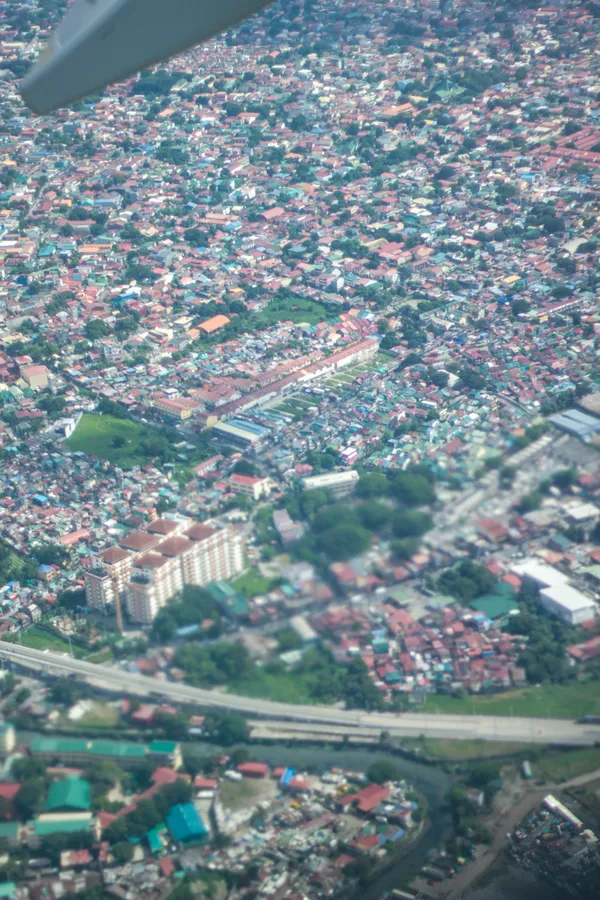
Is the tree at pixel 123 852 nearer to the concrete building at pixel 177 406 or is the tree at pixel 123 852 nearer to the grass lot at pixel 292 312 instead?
the concrete building at pixel 177 406

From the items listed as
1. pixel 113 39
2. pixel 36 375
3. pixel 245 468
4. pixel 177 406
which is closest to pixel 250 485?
pixel 245 468

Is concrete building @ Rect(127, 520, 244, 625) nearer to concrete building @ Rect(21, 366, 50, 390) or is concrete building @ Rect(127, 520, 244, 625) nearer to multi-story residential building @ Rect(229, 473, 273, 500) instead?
multi-story residential building @ Rect(229, 473, 273, 500)

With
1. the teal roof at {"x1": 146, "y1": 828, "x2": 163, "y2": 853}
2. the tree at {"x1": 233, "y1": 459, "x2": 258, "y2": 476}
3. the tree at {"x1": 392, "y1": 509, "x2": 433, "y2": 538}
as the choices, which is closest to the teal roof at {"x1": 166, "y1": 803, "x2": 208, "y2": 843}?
the teal roof at {"x1": 146, "y1": 828, "x2": 163, "y2": 853}

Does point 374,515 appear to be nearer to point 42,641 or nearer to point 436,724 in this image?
point 436,724

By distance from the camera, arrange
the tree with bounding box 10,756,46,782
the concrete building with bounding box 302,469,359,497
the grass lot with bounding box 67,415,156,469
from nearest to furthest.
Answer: the tree with bounding box 10,756,46,782, the concrete building with bounding box 302,469,359,497, the grass lot with bounding box 67,415,156,469

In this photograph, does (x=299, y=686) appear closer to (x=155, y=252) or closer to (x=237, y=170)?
(x=155, y=252)
